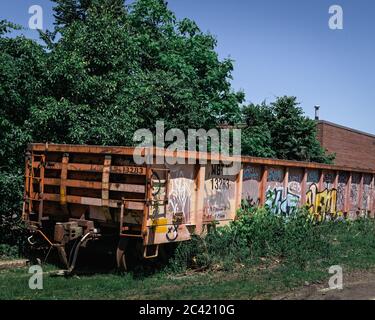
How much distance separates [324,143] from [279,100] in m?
7.48

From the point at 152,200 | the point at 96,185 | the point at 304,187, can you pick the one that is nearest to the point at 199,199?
the point at 152,200

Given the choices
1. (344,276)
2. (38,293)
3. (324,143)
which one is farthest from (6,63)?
(324,143)

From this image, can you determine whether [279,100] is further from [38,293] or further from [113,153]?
[38,293]

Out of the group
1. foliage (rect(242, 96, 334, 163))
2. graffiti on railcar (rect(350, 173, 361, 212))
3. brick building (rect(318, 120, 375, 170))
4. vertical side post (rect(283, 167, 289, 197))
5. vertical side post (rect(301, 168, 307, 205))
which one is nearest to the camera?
vertical side post (rect(283, 167, 289, 197))

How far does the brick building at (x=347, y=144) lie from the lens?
30.0m

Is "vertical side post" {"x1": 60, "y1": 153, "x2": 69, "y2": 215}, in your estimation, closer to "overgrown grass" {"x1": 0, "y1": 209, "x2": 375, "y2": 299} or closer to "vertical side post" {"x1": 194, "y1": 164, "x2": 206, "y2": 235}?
"overgrown grass" {"x1": 0, "y1": 209, "x2": 375, "y2": 299}

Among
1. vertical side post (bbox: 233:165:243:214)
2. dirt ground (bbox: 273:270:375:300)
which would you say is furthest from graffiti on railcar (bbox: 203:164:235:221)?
dirt ground (bbox: 273:270:375:300)

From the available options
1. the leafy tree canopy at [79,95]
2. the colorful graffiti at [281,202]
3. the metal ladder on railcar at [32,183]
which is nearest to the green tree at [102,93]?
the leafy tree canopy at [79,95]

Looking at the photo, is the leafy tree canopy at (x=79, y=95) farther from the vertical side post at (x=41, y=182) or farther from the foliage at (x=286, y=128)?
the foliage at (x=286, y=128)

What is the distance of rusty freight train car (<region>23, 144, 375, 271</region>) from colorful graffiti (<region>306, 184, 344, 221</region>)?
375 cm

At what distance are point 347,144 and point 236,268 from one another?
2586cm

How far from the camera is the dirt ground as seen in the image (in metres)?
7.07

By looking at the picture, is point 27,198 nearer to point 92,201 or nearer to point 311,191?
point 92,201

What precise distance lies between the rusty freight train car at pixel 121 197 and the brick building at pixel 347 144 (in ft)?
66.5
